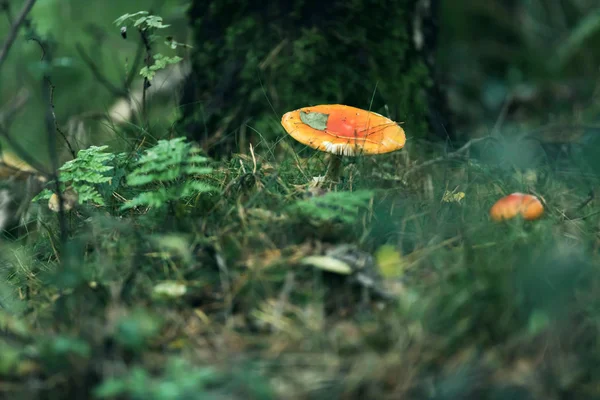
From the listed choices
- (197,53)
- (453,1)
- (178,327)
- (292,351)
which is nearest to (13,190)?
(197,53)

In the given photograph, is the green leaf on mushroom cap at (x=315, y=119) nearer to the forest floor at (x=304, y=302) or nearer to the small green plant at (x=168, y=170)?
the forest floor at (x=304, y=302)

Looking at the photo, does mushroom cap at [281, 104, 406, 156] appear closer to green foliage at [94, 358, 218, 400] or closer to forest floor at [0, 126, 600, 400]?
forest floor at [0, 126, 600, 400]

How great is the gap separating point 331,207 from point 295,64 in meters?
1.57

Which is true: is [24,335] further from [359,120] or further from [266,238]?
[359,120]

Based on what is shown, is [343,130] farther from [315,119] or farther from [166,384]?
[166,384]

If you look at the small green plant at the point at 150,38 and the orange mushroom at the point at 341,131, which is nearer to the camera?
the orange mushroom at the point at 341,131

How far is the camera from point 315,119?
2.68 m

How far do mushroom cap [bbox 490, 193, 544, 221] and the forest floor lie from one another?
0.05 metres

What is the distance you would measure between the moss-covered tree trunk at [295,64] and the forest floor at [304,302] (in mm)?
1110

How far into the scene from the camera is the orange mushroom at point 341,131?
251 cm

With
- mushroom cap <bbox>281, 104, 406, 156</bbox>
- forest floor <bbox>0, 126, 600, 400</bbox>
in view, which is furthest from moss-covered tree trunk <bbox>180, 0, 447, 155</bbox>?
forest floor <bbox>0, 126, 600, 400</bbox>

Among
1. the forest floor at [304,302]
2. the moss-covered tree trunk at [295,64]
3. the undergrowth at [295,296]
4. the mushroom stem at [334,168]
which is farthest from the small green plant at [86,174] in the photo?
the moss-covered tree trunk at [295,64]

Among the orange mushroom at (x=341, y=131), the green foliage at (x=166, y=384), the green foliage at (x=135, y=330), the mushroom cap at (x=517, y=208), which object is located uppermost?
the orange mushroom at (x=341, y=131)

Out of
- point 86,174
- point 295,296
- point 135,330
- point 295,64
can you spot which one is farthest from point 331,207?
point 295,64
